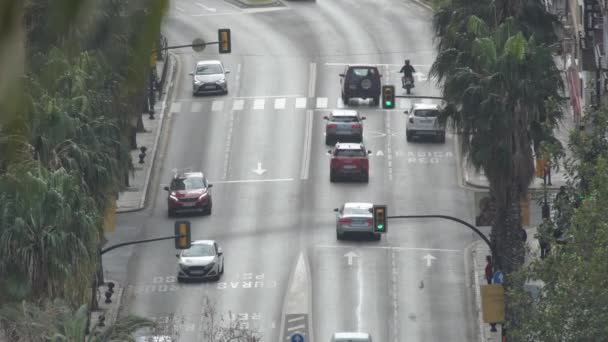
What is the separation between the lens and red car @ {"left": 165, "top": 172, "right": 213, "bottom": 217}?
251ft

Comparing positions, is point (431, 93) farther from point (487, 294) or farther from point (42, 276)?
point (42, 276)

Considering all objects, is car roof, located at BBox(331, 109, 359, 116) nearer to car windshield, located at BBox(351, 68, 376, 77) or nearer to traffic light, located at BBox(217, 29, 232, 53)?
car windshield, located at BBox(351, 68, 376, 77)

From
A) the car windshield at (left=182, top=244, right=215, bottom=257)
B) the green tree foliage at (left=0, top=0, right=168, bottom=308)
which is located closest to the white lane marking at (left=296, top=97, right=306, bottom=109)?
the car windshield at (left=182, top=244, right=215, bottom=257)

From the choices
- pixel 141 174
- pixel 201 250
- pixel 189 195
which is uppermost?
pixel 141 174

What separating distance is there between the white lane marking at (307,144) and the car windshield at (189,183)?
7496 millimetres

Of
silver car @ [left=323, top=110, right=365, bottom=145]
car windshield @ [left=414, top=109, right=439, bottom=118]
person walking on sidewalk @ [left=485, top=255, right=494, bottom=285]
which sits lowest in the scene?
person walking on sidewalk @ [left=485, top=255, right=494, bottom=285]

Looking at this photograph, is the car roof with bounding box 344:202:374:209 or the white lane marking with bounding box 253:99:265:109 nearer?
the car roof with bounding box 344:202:374:209

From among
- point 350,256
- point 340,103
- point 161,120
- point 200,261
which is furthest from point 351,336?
point 340,103

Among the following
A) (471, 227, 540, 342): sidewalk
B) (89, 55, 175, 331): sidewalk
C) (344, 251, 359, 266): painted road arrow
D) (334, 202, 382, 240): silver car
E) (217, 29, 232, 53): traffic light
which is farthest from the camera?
(217, 29, 232, 53): traffic light

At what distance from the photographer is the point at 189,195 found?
76.6 meters

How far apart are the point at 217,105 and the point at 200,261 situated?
2866cm

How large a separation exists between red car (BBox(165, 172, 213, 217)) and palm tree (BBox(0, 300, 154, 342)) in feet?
128

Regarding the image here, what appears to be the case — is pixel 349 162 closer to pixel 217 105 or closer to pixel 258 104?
pixel 258 104

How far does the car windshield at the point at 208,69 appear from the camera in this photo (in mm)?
96438
